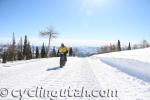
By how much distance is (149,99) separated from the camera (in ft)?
23.1

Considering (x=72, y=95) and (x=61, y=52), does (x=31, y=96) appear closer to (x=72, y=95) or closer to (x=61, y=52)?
(x=72, y=95)

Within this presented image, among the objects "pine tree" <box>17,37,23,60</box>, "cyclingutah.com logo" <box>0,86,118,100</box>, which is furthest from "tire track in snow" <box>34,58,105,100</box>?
"pine tree" <box>17,37,23,60</box>

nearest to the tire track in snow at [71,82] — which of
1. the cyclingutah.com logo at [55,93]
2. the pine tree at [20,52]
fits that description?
the cyclingutah.com logo at [55,93]

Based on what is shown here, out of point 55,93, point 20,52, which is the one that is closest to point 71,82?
point 55,93

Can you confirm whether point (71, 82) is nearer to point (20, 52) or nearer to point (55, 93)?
point (55, 93)

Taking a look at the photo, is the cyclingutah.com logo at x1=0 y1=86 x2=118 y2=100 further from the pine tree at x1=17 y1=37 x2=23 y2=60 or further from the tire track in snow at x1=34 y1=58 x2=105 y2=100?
the pine tree at x1=17 y1=37 x2=23 y2=60

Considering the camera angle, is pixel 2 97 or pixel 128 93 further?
pixel 128 93

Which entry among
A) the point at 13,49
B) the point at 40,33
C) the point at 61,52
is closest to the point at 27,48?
the point at 13,49

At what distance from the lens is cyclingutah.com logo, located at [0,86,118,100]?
23.4 ft

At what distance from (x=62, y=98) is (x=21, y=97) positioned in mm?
1195

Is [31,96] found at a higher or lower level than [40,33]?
lower

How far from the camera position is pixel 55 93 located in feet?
25.2

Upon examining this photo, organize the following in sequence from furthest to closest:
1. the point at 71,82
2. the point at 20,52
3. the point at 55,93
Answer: the point at 20,52 → the point at 71,82 → the point at 55,93

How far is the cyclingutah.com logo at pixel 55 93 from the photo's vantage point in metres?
7.13
